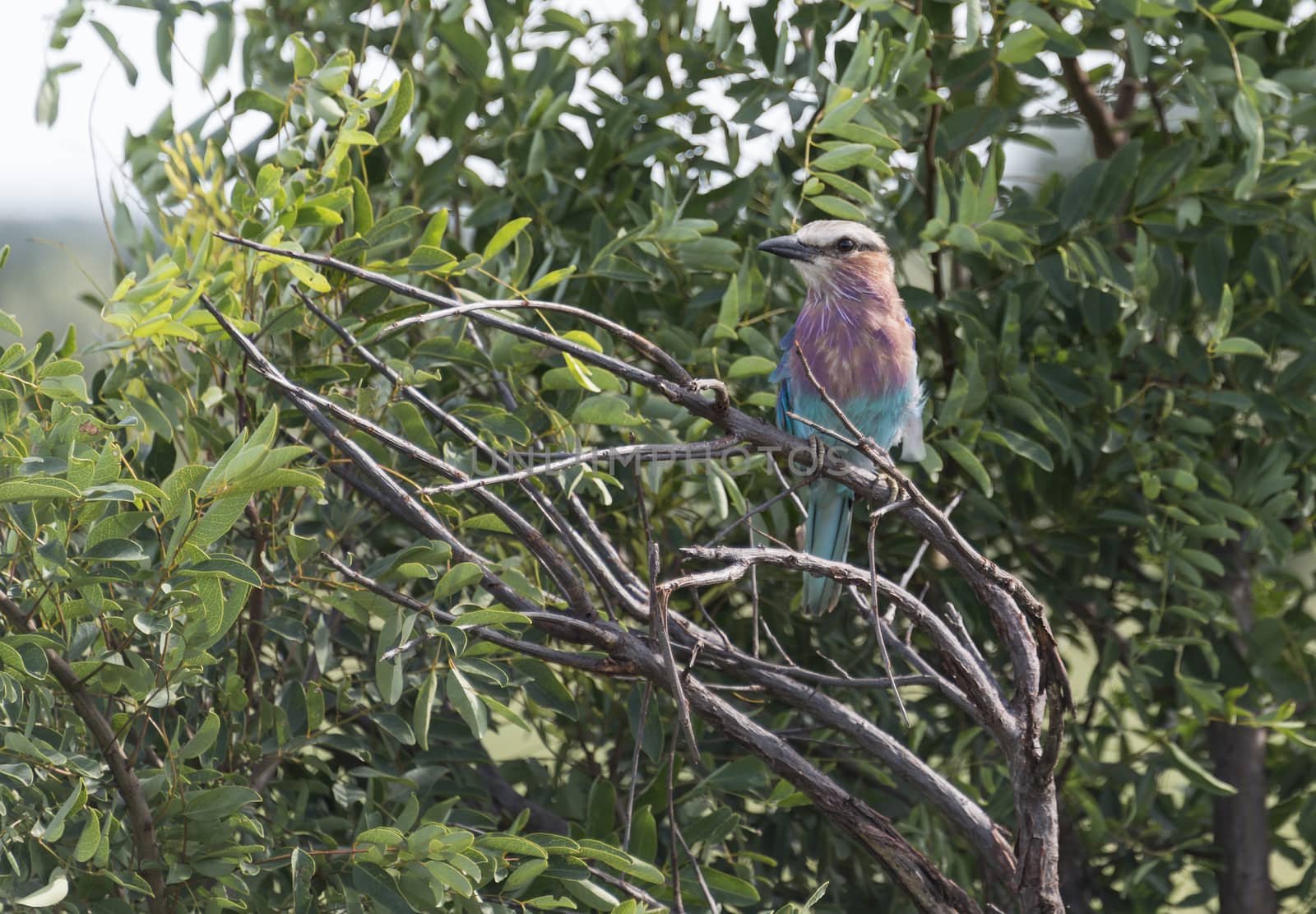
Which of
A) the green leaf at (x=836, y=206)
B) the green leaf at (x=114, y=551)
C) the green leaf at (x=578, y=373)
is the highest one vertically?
the green leaf at (x=836, y=206)

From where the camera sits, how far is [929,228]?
230 centimetres

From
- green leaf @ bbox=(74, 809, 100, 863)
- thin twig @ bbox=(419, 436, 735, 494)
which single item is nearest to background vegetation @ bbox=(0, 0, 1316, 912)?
green leaf @ bbox=(74, 809, 100, 863)

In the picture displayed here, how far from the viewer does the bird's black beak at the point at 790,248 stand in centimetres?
245

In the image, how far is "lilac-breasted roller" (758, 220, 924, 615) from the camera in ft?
8.57

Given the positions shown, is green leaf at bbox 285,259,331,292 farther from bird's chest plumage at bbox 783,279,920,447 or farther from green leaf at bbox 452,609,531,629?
bird's chest plumage at bbox 783,279,920,447

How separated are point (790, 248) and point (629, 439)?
0.54 m

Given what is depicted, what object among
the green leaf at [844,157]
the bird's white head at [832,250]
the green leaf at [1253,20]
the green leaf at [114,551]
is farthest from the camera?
the bird's white head at [832,250]

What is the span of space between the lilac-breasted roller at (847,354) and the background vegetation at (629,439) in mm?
83

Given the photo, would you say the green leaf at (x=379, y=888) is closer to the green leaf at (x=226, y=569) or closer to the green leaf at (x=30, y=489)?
the green leaf at (x=226, y=569)

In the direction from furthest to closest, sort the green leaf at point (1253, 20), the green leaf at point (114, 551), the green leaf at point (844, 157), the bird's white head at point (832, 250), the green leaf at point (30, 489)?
the bird's white head at point (832, 250), the green leaf at point (1253, 20), the green leaf at point (844, 157), the green leaf at point (114, 551), the green leaf at point (30, 489)

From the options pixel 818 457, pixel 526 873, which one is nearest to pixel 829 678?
pixel 818 457

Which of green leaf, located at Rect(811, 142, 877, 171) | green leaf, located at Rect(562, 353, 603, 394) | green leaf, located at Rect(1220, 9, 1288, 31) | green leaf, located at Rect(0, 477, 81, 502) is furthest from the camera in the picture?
green leaf, located at Rect(1220, 9, 1288, 31)

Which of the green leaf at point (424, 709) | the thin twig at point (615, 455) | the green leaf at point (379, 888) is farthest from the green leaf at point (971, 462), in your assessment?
the green leaf at point (379, 888)

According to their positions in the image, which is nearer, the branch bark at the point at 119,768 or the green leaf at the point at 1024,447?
the branch bark at the point at 119,768
